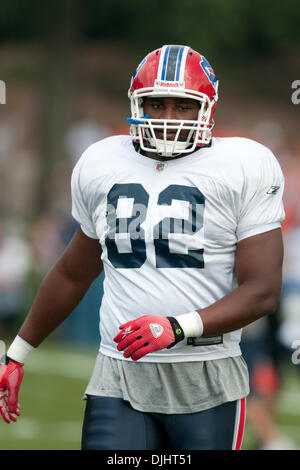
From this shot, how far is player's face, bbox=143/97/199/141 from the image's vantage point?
390cm

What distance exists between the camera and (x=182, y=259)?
3.82 metres

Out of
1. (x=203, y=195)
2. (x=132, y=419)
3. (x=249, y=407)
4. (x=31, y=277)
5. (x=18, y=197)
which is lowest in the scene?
(x=18, y=197)

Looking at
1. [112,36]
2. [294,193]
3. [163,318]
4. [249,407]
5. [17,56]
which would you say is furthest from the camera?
[112,36]

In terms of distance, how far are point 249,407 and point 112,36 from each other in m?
17.2

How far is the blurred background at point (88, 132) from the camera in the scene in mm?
7633

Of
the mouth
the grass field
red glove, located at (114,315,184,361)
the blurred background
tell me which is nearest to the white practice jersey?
the mouth

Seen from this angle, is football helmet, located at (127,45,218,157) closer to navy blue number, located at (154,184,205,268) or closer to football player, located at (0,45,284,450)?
football player, located at (0,45,284,450)

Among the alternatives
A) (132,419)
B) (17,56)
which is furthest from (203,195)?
(17,56)

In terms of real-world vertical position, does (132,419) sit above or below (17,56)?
above

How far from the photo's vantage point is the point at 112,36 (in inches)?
909

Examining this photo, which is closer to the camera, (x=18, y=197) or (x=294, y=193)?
(x=294, y=193)

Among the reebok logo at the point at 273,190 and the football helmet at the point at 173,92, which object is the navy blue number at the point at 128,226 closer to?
the football helmet at the point at 173,92

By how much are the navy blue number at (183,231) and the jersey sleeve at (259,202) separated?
152mm

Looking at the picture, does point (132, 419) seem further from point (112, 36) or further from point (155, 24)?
point (112, 36)
